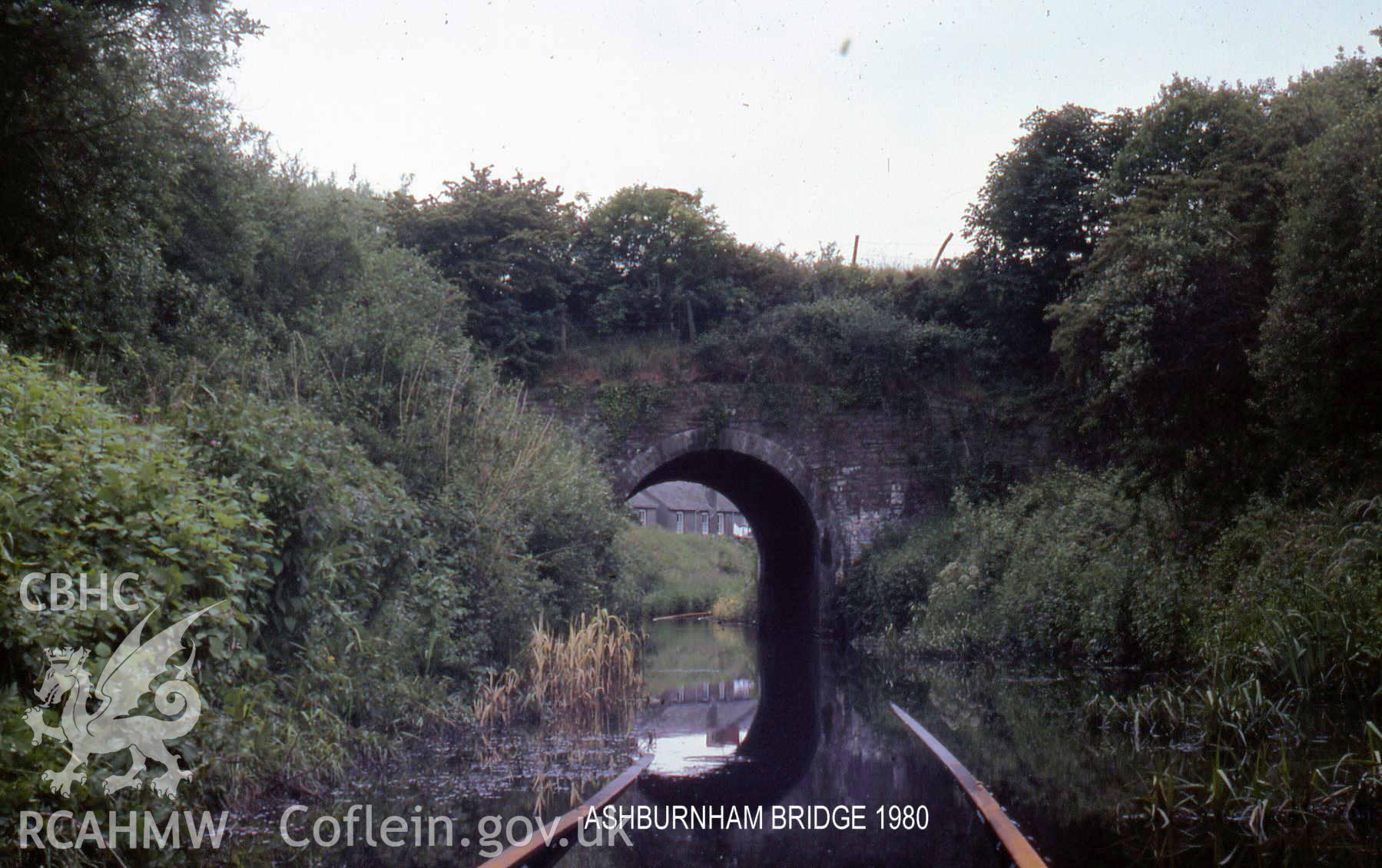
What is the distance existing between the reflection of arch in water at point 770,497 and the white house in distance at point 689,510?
96.6 feet

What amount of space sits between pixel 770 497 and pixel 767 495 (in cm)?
10

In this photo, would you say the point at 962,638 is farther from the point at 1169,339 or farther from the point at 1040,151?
the point at 1040,151

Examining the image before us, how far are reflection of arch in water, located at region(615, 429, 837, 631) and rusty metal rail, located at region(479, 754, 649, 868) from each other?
14.3m

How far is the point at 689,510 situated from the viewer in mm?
59531

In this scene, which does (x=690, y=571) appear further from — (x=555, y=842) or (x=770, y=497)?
(x=555, y=842)

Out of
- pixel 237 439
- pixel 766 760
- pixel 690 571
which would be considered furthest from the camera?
pixel 690 571

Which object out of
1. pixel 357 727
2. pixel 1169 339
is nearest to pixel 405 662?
pixel 357 727

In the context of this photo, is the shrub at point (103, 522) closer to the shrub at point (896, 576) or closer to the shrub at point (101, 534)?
the shrub at point (101, 534)

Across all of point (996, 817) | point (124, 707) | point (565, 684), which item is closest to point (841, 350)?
point (565, 684)

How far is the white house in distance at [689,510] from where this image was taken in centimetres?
5831

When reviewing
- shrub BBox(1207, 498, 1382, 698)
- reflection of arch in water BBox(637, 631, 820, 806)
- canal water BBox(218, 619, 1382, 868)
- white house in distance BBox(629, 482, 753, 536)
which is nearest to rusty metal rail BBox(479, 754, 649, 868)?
canal water BBox(218, 619, 1382, 868)

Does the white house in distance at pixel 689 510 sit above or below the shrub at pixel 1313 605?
below

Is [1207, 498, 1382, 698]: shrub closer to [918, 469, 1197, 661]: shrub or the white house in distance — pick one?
[918, 469, 1197, 661]: shrub

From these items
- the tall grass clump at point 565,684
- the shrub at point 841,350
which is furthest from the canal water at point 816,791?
the shrub at point 841,350
